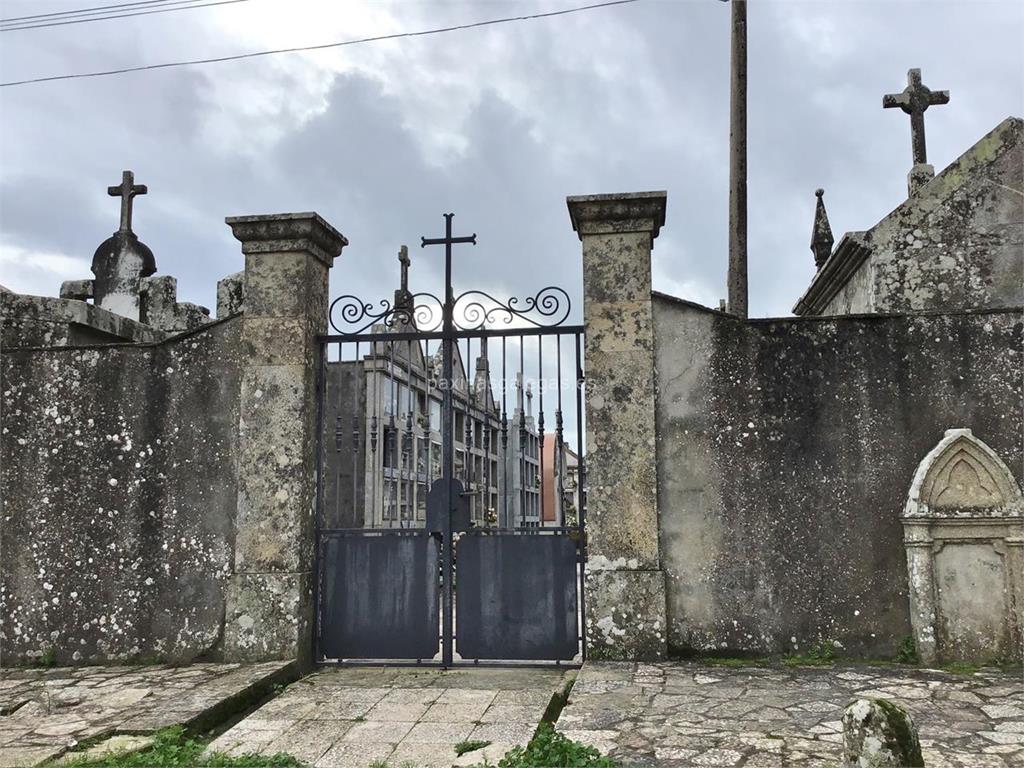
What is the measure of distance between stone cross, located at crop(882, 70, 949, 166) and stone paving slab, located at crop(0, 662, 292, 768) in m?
7.55

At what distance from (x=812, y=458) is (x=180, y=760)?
4167 millimetres

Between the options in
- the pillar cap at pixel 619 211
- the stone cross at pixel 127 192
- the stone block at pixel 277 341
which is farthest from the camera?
the stone cross at pixel 127 192

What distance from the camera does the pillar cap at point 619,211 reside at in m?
5.73

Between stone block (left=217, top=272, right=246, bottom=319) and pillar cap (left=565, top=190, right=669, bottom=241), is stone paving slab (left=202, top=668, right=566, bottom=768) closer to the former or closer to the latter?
pillar cap (left=565, top=190, right=669, bottom=241)

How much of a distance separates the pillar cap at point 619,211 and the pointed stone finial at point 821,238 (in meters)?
5.78

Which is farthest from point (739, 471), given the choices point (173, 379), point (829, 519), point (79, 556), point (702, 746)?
point (79, 556)

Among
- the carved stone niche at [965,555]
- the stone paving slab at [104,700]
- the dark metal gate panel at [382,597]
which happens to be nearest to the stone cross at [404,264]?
the dark metal gate panel at [382,597]

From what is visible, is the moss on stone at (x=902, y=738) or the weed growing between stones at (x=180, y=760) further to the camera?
the weed growing between stones at (x=180, y=760)

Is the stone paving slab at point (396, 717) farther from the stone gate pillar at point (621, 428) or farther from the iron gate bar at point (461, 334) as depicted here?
the iron gate bar at point (461, 334)

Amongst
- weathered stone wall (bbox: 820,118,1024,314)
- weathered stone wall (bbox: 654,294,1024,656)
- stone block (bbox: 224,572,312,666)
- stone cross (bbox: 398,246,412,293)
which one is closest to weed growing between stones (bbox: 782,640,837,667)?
weathered stone wall (bbox: 654,294,1024,656)

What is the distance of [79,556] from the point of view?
19.5ft

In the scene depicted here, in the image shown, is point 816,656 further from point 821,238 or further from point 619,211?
point 821,238

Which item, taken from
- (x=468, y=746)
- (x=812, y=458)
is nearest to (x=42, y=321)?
(x=468, y=746)

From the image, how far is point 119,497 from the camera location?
5.97 meters
